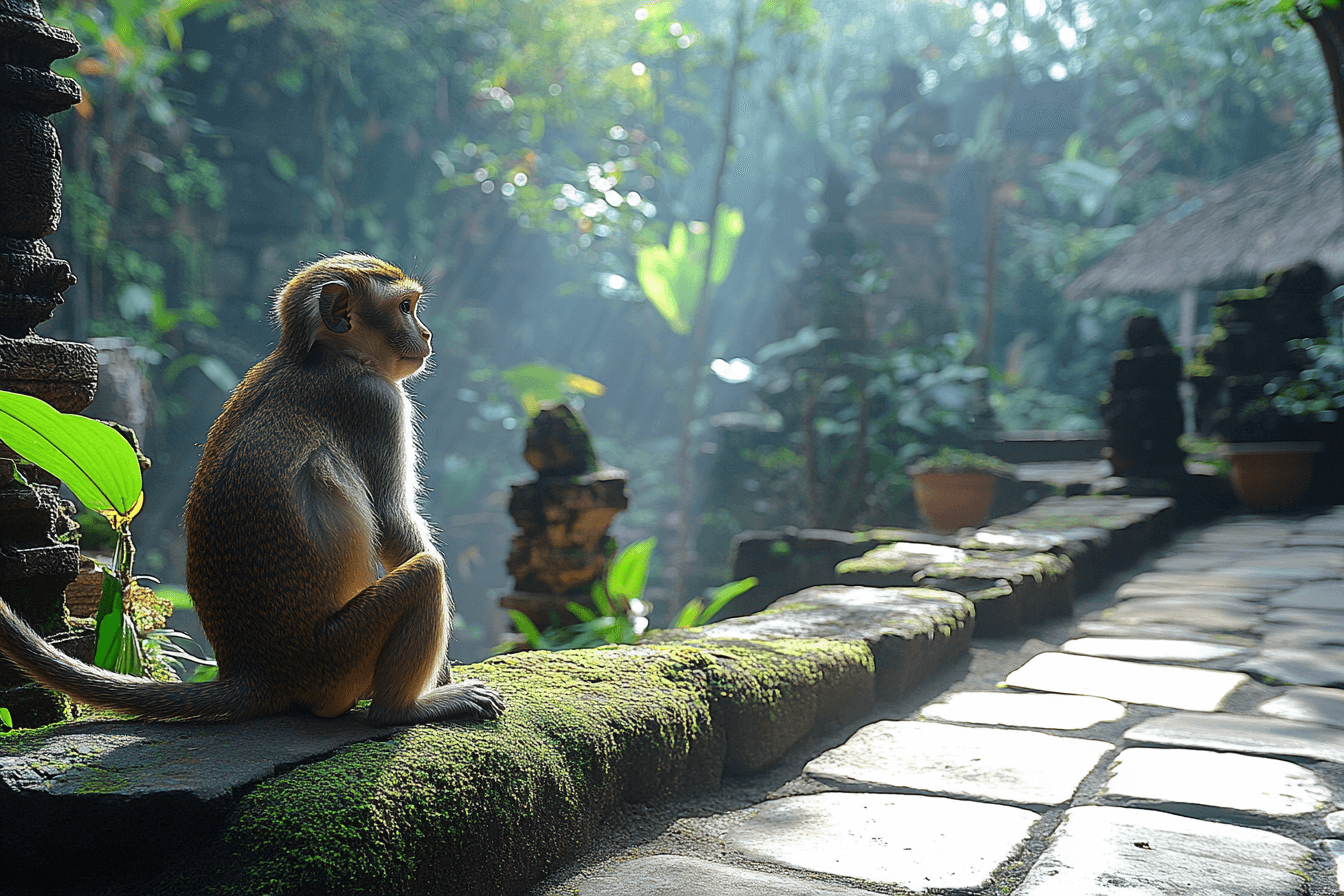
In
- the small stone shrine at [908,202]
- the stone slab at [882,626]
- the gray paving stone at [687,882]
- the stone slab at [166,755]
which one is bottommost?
the gray paving stone at [687,882]

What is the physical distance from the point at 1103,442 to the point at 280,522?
12.5 metres

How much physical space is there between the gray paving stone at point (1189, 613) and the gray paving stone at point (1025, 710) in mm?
1286

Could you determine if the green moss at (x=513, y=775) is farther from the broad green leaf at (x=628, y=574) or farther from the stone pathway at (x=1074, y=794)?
the broad green leaf at (x=628, y=574)

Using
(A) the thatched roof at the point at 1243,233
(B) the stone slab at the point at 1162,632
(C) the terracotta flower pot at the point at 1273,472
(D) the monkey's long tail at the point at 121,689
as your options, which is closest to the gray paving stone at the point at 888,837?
(D) the monkey's long tail at the point at 121,689

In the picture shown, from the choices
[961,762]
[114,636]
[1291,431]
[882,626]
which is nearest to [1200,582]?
[882,626]

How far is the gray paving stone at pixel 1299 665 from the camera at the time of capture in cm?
296

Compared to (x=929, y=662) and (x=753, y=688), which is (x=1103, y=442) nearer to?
(x=929, y=662)

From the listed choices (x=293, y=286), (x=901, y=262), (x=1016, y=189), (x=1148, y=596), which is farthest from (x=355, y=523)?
(x=1016, y=189)

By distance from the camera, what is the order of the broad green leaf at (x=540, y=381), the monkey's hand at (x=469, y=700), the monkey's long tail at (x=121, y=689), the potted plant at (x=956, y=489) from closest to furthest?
1. the monkey's long tail at (x=121, y=689)
2. the monkey's hand at (x=469, y=700)
3. the potted plant at (x=956, y=489)
4. the broad green leaf at (x=540, y=381)

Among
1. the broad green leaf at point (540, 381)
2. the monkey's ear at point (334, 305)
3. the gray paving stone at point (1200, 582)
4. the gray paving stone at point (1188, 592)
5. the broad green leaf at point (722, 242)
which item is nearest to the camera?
the monkey's ear at point (334, 305)

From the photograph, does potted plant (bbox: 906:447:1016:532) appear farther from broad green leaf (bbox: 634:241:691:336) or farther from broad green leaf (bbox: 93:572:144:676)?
broad green leaf (bbox: 93:572:144:676)

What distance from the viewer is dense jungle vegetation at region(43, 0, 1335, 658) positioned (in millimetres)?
12656

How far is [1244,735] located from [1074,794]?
0.71 m

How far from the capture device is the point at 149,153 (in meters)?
13.0
